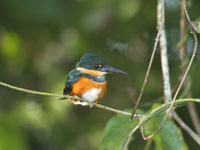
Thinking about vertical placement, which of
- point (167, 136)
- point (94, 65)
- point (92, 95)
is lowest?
point (167, 136)

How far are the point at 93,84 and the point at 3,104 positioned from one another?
194cm

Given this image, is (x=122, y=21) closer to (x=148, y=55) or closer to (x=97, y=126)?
(x=148, y=55)

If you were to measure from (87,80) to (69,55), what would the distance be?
2.01m

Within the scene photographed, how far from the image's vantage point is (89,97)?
7.81ft

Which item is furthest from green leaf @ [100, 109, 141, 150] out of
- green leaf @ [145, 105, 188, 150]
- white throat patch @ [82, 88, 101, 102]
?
white throat patch @ [82, 88, 101, 102]

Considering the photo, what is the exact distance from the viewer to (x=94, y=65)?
235 cm

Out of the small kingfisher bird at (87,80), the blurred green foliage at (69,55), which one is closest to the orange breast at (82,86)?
the small kingfisher bird at (87,80)

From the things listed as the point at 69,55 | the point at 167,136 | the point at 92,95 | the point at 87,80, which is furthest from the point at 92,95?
the point at 69,55

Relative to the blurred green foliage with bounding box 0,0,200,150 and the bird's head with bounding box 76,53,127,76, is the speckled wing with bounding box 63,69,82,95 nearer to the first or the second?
the bird's head with bounding box 76,53,127,76

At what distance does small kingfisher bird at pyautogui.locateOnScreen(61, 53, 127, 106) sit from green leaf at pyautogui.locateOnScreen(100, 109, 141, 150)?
25 centimetres

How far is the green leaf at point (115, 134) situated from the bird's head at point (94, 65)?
30cm

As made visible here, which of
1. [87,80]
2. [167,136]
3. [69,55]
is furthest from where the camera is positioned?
[69,55]

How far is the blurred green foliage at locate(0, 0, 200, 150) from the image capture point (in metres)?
3.69

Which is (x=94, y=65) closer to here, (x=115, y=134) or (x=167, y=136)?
(x=115, y=134)
